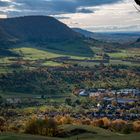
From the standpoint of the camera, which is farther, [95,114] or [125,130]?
[95,114]

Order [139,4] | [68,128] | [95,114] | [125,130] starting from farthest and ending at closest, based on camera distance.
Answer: [95,114] < [125,130] < [68,128] < [139,4]

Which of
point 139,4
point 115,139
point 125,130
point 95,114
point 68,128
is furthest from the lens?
point 95,114

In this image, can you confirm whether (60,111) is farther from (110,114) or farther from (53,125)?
(53,125)

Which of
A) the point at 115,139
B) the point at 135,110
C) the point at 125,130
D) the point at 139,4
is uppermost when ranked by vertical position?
the point at 139,4

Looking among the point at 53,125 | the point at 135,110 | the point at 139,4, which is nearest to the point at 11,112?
the point at 135,110

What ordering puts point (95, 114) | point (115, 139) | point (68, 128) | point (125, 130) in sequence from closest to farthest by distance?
1. point (115, 139)
2. point (68, 128)
3. point (125, 130)
4. point (95, 114)

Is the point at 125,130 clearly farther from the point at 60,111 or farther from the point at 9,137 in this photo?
the point at 60,111

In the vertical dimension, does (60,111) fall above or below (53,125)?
below

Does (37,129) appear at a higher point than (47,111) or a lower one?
higher

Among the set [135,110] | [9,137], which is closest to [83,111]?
[135,110]
